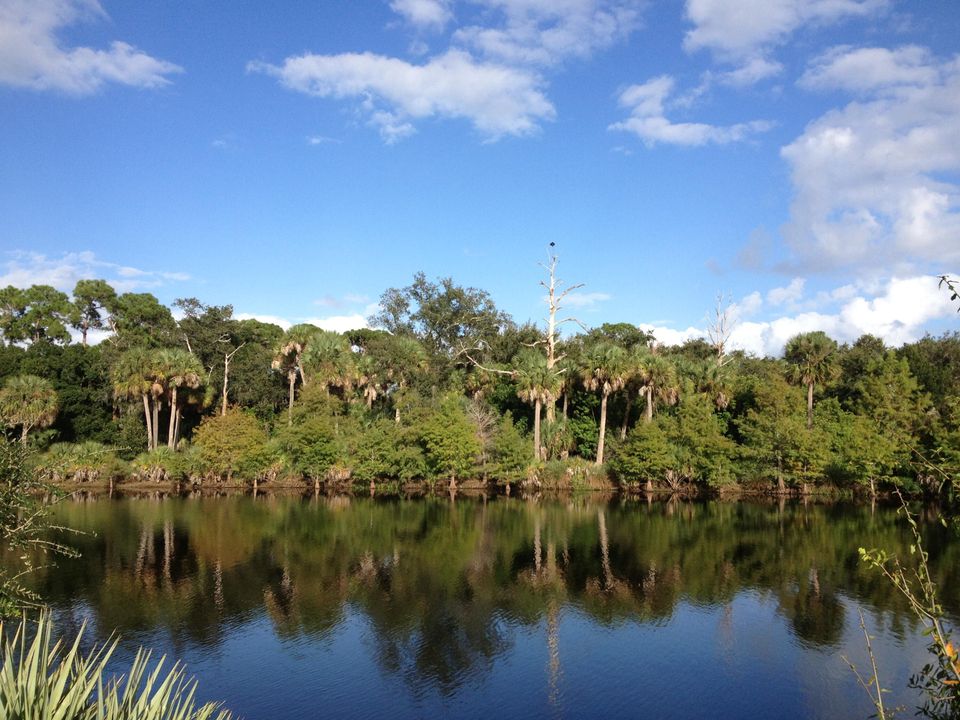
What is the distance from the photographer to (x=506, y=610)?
20.2m

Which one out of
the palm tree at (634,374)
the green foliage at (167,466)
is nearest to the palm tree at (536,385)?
the palm tree at (634,374)

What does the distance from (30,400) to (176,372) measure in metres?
9.14

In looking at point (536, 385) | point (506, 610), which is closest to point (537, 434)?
point (536, 385)

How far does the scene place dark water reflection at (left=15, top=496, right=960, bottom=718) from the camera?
14.5m

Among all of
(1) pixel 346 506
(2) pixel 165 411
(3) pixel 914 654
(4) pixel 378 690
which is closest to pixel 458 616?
(4) pixel 378 690

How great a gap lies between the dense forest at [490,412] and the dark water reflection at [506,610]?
9121 mm

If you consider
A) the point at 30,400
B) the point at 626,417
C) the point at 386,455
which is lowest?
the point at 386,455

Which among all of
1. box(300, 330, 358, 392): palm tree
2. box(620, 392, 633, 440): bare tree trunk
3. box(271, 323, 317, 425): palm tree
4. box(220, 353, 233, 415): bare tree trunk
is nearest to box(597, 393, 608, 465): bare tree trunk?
box(620, 392, 633, 440): bare tree trunk

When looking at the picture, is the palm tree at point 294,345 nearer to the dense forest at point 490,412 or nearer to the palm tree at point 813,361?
the dense forest at point 490,412

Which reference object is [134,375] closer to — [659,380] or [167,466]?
[167,466]

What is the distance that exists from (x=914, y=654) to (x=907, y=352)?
→ 4096 cm

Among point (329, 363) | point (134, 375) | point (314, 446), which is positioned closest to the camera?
point (314, 446)

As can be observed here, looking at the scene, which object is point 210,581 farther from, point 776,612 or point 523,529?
point 776,612

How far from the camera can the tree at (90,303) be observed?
68250 mm
